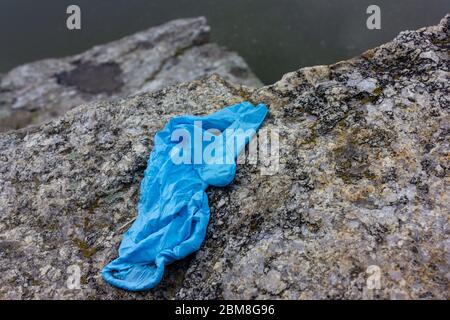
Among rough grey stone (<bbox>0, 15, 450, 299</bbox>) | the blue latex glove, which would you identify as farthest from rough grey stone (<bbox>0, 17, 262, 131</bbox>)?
the blue latex glove

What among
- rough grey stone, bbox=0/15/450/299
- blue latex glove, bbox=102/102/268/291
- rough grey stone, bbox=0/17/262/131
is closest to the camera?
rough grey stone, bbox=0/15/450/299

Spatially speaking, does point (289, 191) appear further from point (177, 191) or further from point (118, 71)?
point (118, 71)

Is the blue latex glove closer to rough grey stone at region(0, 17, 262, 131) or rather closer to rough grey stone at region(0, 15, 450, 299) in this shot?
rough grey stone at region(0, 15, 450, 299)

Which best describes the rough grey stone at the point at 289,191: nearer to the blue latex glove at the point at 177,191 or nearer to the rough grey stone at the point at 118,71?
the blue latex glove at the point at 177,191

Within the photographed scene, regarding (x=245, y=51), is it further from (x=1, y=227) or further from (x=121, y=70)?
(x=1, y=227)

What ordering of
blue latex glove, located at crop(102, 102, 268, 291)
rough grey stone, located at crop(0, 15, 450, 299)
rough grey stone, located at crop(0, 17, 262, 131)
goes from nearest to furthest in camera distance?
1. rough grey stone, located at crop(0, 15, 450, 299)
2. blue latex glove, located at crop(102, 102, 268, 291)
3. rough grey stone, located at crop(0, 17, 262, 131)

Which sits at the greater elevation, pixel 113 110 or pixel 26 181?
pixel 113 110
